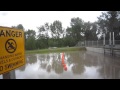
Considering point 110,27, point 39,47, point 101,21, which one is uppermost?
point 101,21

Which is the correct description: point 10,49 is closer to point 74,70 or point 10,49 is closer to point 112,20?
point 74,70

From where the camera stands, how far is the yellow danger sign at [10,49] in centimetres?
127

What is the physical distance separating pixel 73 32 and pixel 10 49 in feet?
134

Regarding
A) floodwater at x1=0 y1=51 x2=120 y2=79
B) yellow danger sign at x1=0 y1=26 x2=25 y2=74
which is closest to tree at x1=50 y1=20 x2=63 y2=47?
floodwater at x1=0 y1=51 x2=120 y2=79

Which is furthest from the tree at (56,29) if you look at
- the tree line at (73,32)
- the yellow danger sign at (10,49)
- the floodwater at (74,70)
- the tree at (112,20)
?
the yellow danger sign at (10,49)

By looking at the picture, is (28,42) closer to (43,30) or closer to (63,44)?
(63,44)

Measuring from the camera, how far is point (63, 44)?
38125mm

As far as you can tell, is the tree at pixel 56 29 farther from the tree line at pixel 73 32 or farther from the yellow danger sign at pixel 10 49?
the yellow danger sign at pixel 10 49

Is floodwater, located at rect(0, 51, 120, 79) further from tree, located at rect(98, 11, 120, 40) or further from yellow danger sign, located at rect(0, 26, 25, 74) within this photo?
tree, located at rect(98, 11, 120, 40)

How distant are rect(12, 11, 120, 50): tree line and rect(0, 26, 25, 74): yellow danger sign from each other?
22.5 meters
